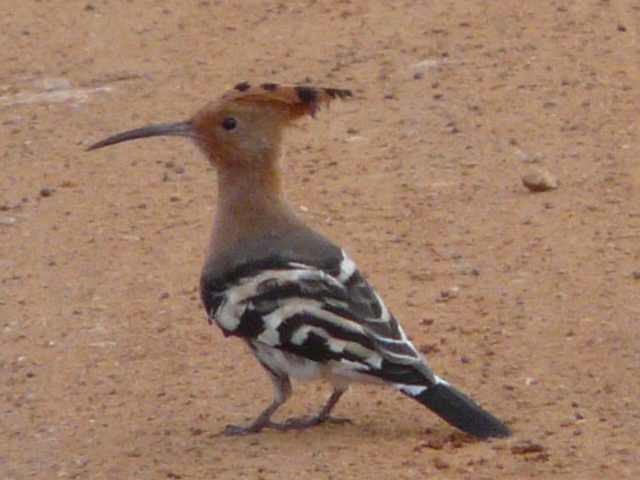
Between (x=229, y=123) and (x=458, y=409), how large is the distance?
1.40m

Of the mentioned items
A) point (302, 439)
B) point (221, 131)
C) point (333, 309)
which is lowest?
point (302, 439)

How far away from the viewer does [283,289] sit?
18.2ft

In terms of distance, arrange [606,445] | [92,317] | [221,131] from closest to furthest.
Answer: [606,445], [221,131], [92,317]

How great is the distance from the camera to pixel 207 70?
32.7 ft

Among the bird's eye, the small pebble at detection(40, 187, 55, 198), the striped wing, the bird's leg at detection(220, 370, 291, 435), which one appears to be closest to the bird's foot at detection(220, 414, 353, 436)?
the bird's leg at detection(220, 370, 291, 435)

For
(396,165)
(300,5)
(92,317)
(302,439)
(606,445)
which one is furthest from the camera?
(300,5)

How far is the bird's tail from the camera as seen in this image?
17.4 feet

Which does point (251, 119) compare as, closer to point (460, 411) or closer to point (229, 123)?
point (229, 123)

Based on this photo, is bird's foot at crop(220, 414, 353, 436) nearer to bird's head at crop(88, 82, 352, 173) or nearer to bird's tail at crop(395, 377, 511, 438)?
bird's tail at crop(395, 377, 511, 438)

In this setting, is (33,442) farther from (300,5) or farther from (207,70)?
(300,5)

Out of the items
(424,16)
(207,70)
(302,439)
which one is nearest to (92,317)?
(302,439)

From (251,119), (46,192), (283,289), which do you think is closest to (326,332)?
(283,289)

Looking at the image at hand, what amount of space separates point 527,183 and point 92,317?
7.03 feet

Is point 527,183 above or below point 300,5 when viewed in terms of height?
below
